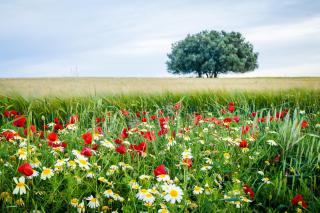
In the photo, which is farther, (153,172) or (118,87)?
(118,87)

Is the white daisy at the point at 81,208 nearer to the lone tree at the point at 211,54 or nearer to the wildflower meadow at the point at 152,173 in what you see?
the wildflower meadow at the point at 152,173

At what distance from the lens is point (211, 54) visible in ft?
142

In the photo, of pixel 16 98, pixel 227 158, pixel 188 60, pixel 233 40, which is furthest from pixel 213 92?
pixel 233 40

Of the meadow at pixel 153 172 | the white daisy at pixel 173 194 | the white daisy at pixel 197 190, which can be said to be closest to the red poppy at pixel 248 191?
the meadow at pixel 153 172

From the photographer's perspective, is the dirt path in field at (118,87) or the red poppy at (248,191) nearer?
the red poppy at (248,191)

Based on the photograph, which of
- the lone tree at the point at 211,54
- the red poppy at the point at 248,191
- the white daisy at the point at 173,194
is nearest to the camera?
the white daisy at the point at 173,194

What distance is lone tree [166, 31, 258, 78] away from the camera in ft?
140

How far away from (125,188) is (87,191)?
0.37 meters

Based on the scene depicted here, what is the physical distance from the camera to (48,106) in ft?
24.3

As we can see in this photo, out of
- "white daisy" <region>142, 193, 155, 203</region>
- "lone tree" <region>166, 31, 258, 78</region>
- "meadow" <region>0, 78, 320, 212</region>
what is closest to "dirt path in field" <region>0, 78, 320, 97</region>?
"meadow" <region>0, 78, 320, 212</region>

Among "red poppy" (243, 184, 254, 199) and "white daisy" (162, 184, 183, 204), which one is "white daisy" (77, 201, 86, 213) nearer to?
"white daisy" (162, 184, 183, 204)

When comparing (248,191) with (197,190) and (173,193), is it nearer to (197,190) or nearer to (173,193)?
(197,190)

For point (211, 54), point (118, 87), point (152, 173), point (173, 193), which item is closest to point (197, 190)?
point (173, 193)

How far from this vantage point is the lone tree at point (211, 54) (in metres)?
42.6
